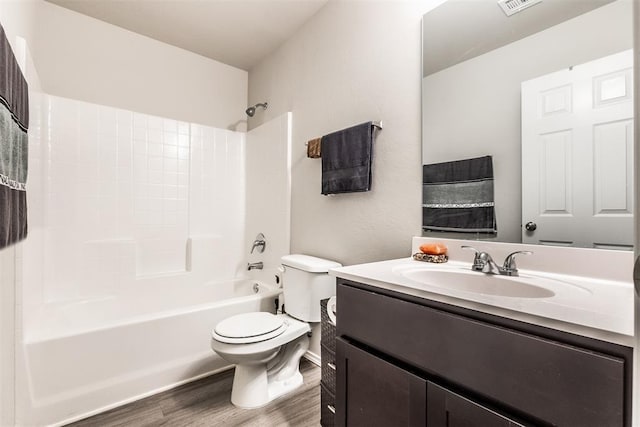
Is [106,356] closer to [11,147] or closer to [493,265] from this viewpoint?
[11,147]

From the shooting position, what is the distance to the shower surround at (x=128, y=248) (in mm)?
1577

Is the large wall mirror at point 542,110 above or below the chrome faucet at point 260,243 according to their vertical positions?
above

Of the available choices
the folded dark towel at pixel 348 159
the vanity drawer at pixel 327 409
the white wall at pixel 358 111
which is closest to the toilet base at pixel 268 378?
the vanity drawer at pixel 327 409

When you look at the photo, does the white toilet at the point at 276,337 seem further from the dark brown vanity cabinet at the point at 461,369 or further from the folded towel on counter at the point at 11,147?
the folded towel on counter at the point at 11,147

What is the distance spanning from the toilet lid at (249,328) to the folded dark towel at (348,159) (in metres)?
0.86

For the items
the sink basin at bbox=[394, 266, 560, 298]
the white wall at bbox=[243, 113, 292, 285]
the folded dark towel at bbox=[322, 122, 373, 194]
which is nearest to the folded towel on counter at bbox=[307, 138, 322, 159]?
the folded dark towel at bbox=[322, 122, 373, 194]

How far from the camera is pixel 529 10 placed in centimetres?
113

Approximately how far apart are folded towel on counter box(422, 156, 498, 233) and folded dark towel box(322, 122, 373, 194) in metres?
0.34

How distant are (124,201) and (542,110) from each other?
2.71m

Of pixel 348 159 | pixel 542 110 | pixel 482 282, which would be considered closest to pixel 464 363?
pixel 482 282

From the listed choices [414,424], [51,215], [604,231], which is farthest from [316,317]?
[51,215]

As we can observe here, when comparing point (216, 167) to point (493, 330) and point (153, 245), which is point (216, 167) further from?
point (493, 330)

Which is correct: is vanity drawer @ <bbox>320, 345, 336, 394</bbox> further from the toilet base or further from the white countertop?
the white countertop

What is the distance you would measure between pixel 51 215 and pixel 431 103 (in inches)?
101
